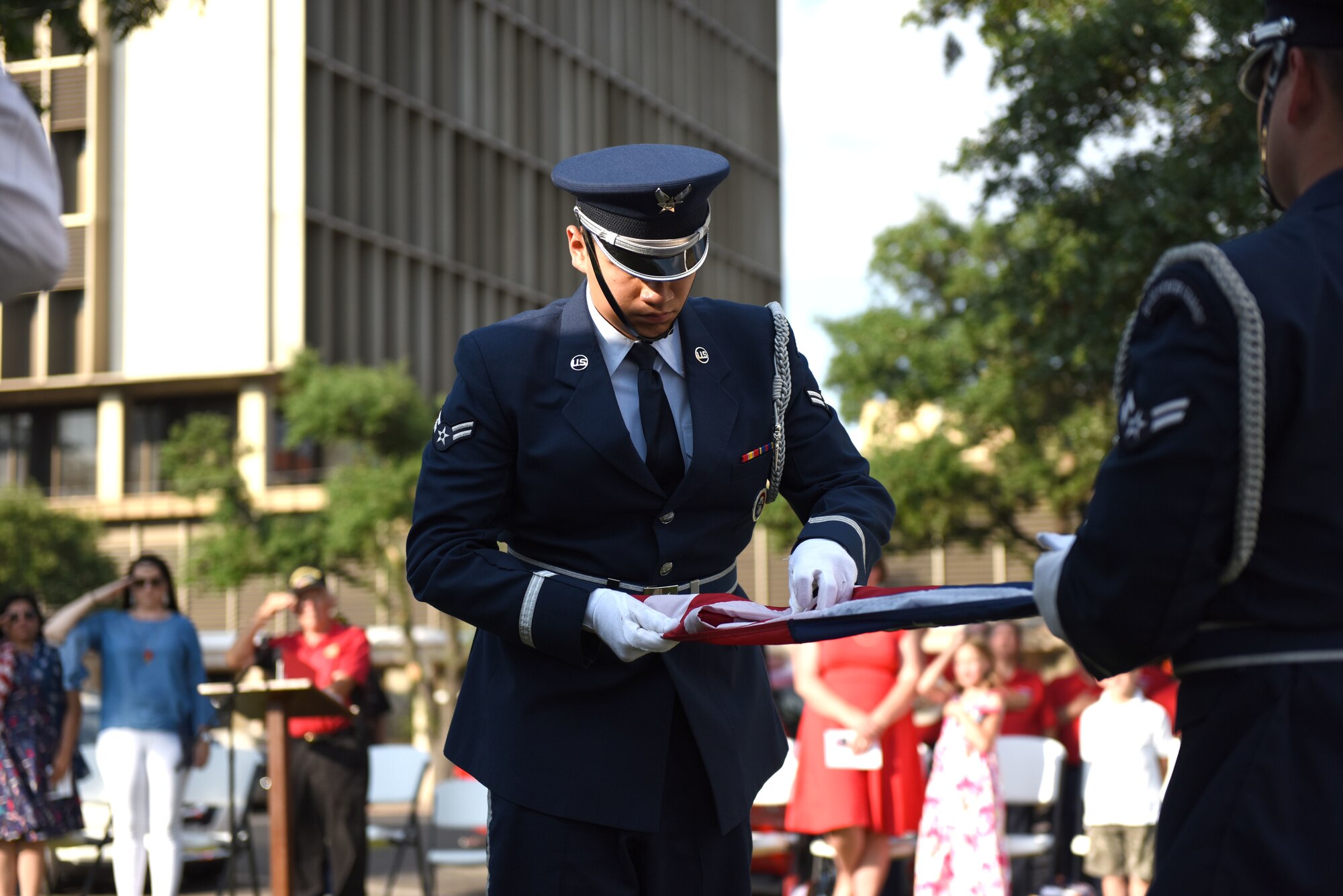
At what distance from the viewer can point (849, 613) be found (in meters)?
2.72

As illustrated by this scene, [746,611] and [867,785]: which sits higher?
[746,611]

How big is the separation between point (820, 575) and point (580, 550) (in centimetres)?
50

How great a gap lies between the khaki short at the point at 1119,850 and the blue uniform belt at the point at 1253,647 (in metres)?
6.60

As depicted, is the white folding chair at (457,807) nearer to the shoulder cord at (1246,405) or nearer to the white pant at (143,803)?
the white pant at (143,803)

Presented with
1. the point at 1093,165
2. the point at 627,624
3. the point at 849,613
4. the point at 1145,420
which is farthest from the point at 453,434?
the point at 1093,165

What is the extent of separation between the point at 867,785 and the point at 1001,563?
3200 centimetres

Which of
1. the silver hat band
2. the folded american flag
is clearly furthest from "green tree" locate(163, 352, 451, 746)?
the folded american flag

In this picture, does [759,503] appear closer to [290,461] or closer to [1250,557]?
[1250,557]

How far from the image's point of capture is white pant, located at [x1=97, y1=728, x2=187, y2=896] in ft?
29.2

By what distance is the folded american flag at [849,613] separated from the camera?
246 centimetres

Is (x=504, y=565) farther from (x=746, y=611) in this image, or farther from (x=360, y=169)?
(x=360, y=169)

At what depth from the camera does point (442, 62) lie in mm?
41906

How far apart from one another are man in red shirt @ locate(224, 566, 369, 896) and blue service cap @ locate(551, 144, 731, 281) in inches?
252

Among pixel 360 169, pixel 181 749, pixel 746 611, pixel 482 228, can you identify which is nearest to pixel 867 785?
pixel 181 749
